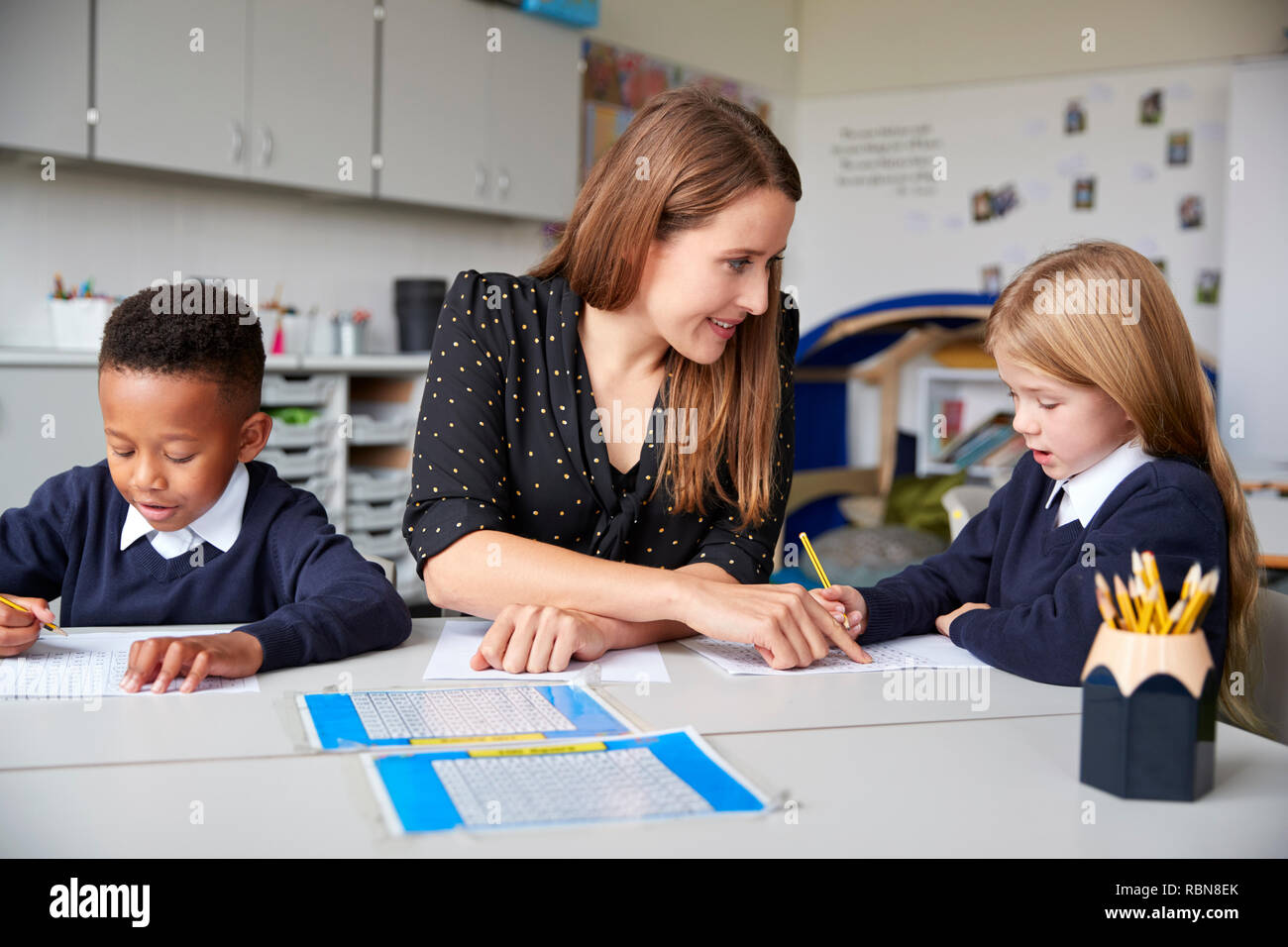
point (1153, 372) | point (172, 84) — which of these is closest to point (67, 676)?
point (1153, 372)

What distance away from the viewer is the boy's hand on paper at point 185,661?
38.5 inches

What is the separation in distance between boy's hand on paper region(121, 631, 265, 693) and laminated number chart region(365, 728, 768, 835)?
0.24 meters

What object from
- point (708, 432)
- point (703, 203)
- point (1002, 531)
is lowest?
point (1002, 531)

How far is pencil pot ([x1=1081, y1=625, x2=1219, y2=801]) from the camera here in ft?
2.54

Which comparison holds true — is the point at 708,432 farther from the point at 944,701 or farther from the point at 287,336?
the point at 287,336

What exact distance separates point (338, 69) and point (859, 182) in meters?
2.68

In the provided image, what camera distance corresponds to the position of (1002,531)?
1398 mm

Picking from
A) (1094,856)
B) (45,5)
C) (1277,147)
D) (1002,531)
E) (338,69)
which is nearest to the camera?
(1094,856)

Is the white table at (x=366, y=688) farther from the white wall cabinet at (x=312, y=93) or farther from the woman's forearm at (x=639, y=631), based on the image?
the white wall cabinet at (x=312, y=93)

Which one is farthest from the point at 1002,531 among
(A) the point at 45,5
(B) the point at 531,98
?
(B) the point at 531,98

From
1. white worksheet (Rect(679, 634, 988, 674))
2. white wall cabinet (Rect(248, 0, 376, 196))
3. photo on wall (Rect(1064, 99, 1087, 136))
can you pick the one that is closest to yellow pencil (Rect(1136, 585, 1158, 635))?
white worksheet (Rect(679, 634, 988, 674))

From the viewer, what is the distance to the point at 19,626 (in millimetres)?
1079

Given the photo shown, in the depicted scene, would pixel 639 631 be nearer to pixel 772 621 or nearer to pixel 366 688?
pixel 772 621

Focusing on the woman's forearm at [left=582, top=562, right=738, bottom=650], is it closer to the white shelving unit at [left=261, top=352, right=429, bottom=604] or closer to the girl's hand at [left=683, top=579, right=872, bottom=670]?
the girl's hand at [left=683, top=579, right=872, bottom=670]
